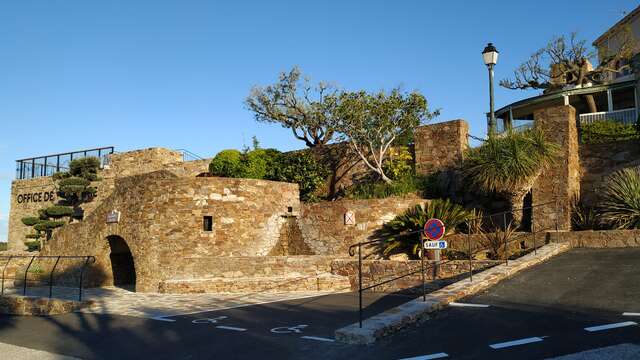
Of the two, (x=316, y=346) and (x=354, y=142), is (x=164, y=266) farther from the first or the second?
(x=316, y=346)

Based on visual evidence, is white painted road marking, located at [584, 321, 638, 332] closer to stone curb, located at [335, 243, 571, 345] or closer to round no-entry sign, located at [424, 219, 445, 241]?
stone curb, located at [335, 243, 571, 345]

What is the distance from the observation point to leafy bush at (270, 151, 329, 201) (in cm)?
2117

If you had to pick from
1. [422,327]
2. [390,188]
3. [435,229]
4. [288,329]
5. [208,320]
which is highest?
[390,188]

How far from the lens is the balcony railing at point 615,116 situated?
18.6 meters

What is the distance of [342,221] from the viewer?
1755 centimetres

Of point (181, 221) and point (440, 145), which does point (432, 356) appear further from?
point (440, 145)

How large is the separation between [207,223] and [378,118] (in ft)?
24.9

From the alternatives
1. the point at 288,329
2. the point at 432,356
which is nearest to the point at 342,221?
the point at 288,329

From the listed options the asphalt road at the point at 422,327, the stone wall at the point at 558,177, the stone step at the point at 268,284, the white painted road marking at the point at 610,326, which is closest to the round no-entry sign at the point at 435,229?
the asphalt road at the point at 422,327

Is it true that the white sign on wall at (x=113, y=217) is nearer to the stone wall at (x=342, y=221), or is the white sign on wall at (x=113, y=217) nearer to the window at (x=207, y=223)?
the window at (x=207, y=223)

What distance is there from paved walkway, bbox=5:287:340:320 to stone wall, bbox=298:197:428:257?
3.97 metres

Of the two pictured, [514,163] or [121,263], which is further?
[121,263]

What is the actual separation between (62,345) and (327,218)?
10565 mm

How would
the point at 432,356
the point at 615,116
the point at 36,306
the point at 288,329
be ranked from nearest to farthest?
the point at 432,356 < the point at 288,329 < the point at 36,306 < the point at 615,116
